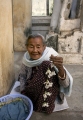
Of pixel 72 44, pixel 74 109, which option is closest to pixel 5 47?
pixel 74 109

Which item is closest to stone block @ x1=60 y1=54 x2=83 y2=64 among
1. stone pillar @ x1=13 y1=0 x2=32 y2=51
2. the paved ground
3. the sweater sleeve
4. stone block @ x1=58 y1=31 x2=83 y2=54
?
stone block @ x1=58 y1=31 x2=83 y2=54

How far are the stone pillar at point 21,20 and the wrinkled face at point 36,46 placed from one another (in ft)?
6.56

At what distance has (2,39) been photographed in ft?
6.08

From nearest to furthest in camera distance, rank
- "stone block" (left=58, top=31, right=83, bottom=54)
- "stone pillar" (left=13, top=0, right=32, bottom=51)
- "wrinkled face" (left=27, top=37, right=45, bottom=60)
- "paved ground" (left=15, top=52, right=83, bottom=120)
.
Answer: "wrinkled face" (left=27, top=37, right=45, bottom=60) → "paved ground" (left=15, top=52, right=83, bottom=120) → "stone block" (left=58, top=31, right=83, bottom=54) → "stone pillar" (left=13, top=0, right=32, bottom=51)

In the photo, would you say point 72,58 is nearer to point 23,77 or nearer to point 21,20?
point 21,20

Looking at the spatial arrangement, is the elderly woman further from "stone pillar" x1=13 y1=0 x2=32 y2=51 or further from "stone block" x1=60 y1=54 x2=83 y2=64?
"stone pillar" x1=13 y1=0 x2=32 y2=51

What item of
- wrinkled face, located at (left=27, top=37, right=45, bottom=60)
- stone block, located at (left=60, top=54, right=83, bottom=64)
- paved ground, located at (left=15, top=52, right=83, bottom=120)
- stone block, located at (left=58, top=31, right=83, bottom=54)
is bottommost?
paved ground, located at (left=15, top=52, right=83, bottom=120)

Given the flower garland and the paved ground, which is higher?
the flower garland

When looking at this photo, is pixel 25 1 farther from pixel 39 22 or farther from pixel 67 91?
pixel 67 91

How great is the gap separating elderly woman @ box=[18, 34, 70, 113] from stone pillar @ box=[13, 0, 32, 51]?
6.19 ft

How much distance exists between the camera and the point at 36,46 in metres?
1.68

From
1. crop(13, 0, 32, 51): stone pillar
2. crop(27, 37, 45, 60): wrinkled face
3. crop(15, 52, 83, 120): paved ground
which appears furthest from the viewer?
crop(13, 0, 32, 51): stone pillar

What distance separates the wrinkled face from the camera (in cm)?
166

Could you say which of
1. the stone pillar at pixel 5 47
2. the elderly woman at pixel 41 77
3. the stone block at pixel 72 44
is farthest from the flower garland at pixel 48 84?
the stone block at pixel 72 44
